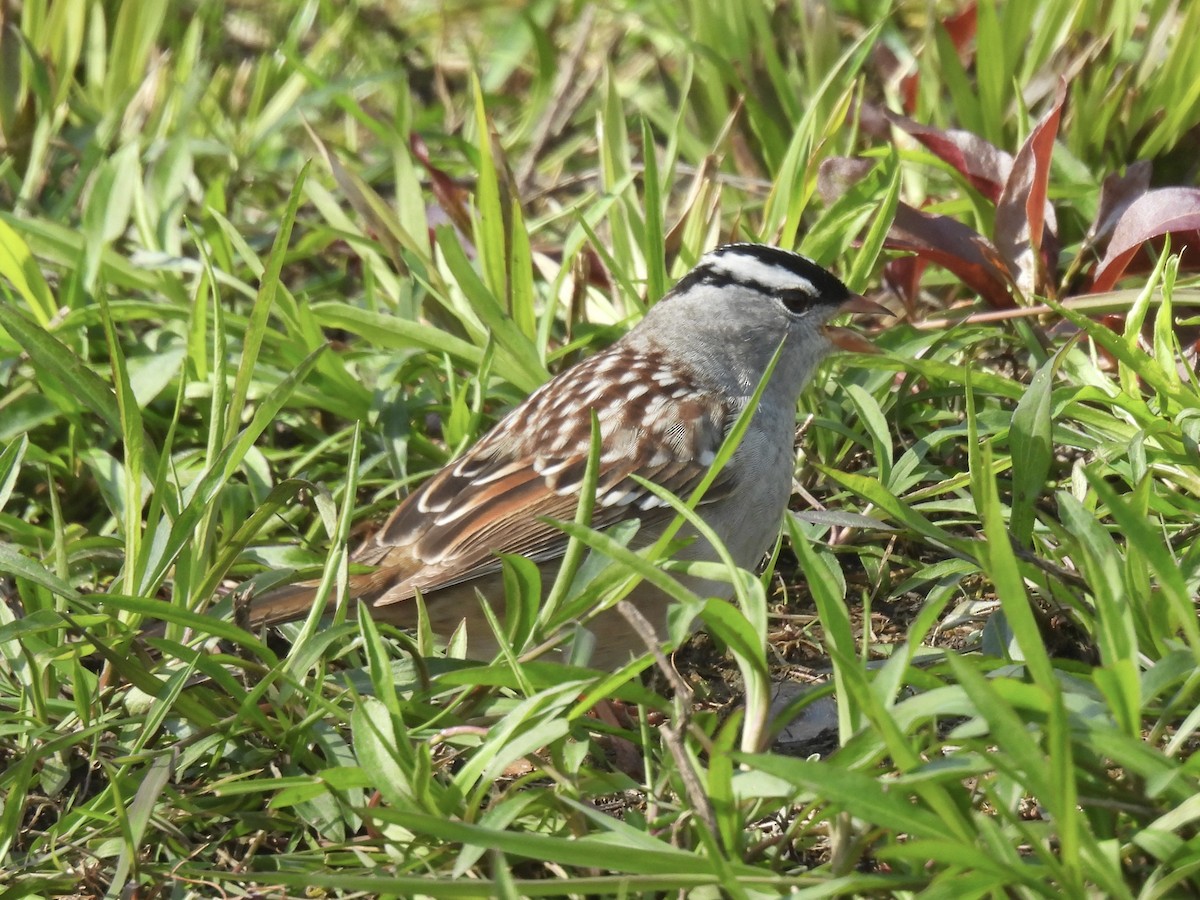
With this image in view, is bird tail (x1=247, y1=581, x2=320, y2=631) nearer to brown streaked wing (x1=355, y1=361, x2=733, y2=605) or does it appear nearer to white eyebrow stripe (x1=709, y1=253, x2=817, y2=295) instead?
brown streaked wing (x1=355, y1=361, x2=733, y2=605)

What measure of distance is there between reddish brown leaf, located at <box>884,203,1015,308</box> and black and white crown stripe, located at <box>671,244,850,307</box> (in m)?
0.28

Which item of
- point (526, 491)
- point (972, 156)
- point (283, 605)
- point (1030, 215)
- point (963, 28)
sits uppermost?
point (963, 28)

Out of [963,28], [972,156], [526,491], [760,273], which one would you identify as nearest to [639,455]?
[526,491]

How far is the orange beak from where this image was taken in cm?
370

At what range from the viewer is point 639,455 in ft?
11.2

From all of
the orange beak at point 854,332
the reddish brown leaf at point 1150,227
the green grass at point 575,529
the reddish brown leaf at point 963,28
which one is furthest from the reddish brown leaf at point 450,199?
the reddish brown leaf at point 1150,227

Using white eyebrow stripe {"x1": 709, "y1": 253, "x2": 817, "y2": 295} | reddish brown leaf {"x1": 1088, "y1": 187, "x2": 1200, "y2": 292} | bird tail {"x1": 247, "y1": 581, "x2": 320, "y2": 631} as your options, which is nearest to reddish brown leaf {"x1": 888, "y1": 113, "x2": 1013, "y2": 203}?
reddish brown leaf {"x1": 1088, "y1": 187, "x2": 1200, "y2": 292}

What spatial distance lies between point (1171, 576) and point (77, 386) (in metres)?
2.12

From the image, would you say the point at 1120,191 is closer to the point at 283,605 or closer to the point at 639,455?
the point at 639,455

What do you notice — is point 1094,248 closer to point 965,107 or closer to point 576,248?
point 965,107

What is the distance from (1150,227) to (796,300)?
86 cm

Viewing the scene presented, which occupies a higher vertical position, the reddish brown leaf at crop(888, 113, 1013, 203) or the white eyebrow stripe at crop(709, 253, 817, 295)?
the reddish brown leaf at crop(888, 113, 1013, 203)

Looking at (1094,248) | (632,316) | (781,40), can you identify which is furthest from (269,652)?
(781,40)

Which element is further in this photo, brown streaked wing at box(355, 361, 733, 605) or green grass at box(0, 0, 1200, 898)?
brown streaked wing at box(355, 361, 733, 605)
